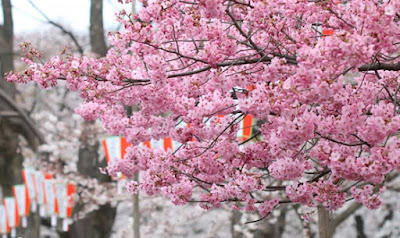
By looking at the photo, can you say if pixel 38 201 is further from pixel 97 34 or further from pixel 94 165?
pixel 97 34

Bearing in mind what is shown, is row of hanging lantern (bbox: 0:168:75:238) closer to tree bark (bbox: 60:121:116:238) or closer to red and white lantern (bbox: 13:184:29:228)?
red and white lantern (bbox: 13:184:29:228)

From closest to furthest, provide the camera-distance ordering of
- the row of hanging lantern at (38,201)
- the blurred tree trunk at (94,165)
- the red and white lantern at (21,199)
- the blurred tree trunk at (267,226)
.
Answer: the row of hanging lantern at (38,201) → the blurred tree trunk at (94,165) → the blurred tree trunk at (267,226) → the red and white lantern at (21,199)

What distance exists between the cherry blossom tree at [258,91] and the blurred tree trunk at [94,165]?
20.0ft

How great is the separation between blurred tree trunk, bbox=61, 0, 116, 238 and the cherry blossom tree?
610 centimetres

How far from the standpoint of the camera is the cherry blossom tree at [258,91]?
3242 mm

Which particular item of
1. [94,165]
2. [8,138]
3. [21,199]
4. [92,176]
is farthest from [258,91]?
[8,138]

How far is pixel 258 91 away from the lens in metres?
3.55

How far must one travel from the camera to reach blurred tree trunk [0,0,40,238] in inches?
477

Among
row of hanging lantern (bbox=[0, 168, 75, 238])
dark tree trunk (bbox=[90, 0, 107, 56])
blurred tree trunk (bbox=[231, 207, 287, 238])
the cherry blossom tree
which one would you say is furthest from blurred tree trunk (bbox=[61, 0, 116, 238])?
the cherry blossom tree

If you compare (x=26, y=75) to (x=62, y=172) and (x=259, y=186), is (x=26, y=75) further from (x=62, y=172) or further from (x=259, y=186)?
(x=62, y=172)

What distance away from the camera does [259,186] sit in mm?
4266

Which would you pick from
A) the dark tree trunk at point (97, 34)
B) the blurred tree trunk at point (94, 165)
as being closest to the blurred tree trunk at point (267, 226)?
the blurred tree trunk at point (94, 165)

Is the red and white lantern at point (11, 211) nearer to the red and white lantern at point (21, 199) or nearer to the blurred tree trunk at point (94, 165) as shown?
the red and white lantern at point (21, 199)

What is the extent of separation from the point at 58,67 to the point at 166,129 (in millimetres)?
964
